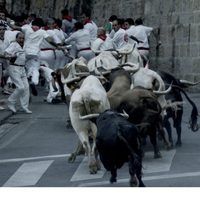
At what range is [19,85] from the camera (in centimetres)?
2155

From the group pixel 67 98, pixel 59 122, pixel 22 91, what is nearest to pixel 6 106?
pixel 22 91

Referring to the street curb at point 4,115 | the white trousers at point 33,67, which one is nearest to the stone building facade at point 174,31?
the white trousers at point 33,67

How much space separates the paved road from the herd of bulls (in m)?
0.30

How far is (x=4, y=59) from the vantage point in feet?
70.4

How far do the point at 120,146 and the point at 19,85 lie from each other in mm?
9718

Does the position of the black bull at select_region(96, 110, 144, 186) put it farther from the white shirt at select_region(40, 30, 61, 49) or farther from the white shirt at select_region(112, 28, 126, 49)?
the white shirt at select_region(40, 30, 61, 49)

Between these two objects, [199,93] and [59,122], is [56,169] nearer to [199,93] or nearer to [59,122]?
[59,122]

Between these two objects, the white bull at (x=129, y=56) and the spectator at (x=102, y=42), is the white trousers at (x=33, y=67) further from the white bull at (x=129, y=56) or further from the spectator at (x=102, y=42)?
the white bull at (x=129, y=56)

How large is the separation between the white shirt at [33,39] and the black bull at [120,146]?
12066 mm

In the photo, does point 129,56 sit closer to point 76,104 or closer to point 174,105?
point 174,105

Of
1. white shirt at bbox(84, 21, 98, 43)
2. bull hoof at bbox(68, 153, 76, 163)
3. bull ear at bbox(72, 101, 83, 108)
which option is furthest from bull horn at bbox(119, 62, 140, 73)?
white shirt at bbox(84, 21, 98, 43)

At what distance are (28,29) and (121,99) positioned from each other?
11.1 m

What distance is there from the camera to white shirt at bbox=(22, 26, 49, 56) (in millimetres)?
24359

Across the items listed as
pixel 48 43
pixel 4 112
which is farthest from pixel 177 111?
pixel 48 43
